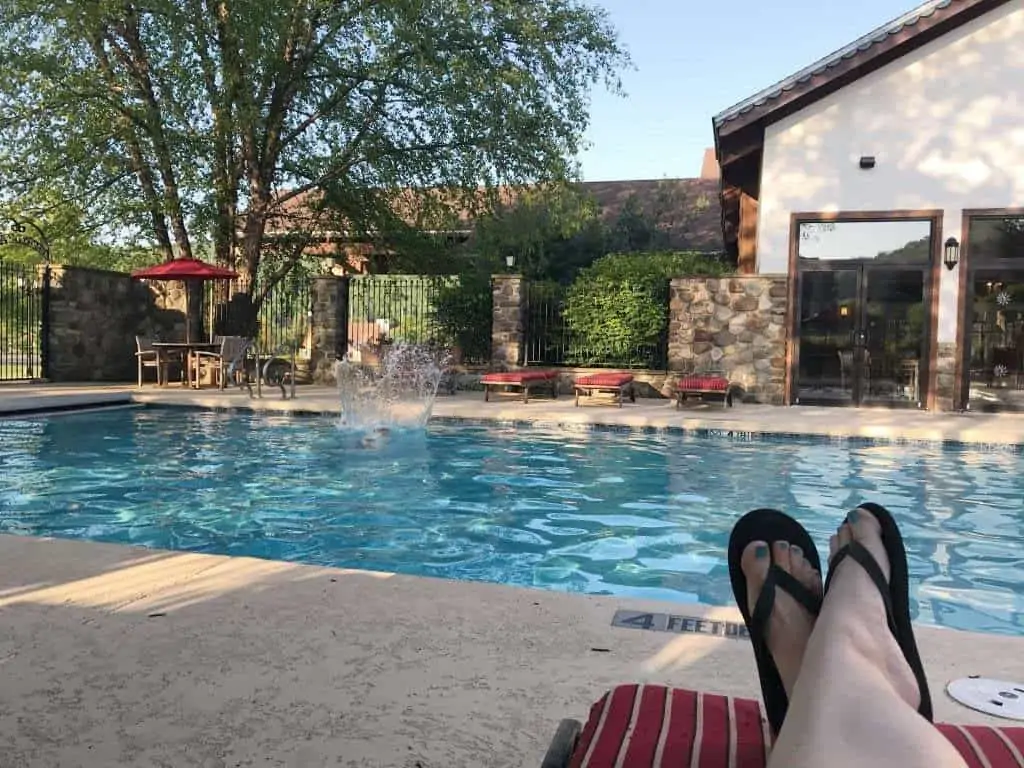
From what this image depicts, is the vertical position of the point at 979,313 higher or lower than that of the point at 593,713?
higher

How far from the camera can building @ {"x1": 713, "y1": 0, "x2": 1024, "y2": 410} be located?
427 inches

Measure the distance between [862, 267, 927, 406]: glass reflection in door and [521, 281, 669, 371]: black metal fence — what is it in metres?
2.85

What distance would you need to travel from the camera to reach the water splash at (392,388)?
958 cm

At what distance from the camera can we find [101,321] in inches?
559

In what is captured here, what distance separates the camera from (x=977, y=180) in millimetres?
10914

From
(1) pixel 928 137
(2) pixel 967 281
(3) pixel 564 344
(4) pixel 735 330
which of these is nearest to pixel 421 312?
(3) pixel 564 344

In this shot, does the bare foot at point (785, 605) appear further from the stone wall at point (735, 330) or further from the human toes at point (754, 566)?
the stone wall at point (735, 330)

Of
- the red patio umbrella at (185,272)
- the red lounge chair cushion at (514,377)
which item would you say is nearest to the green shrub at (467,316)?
the red lounge chair cushion at (514,377)

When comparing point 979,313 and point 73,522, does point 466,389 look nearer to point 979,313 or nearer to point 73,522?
point 979,313

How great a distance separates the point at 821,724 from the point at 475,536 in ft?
13.0

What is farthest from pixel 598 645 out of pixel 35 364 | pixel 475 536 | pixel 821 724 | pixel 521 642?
pixel 35 364

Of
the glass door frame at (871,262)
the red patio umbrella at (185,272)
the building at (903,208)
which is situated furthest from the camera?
the red patio umbrella at (185,272)

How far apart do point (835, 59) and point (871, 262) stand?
2750 millimetres

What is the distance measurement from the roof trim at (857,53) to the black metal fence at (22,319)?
10908 millimetres
